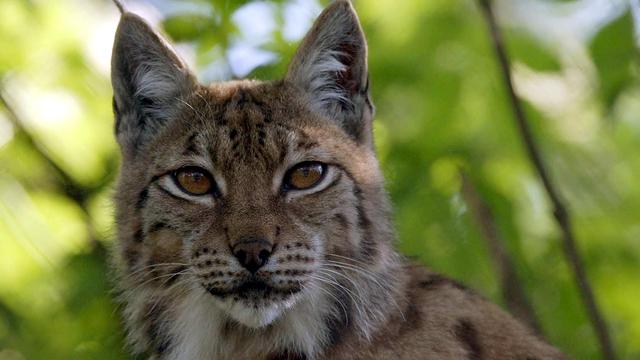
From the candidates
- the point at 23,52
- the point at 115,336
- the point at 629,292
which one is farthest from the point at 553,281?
the point at 23,52

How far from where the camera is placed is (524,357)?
24.2 ft

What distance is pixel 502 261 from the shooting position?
26.9 feet

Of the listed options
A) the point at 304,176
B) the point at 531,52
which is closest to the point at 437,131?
the point at 531,52

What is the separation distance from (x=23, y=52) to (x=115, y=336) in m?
1.85

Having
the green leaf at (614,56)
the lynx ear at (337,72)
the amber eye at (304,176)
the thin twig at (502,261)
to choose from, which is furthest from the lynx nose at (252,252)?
the green leaf at (614,56)

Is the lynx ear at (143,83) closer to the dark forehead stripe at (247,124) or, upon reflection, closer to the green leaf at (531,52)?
the dark forehead stripe at (247,124)

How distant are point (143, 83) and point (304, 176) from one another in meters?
1.35

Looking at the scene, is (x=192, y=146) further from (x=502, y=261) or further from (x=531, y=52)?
(x=531, y=52)

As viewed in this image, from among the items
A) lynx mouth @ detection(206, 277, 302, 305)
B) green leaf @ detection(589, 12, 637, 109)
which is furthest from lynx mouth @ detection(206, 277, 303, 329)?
green leaf @ detection(589, 12, 637, 109)

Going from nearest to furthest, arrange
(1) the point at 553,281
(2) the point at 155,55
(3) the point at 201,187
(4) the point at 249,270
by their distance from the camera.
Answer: (4) the point at 249,270, (3) the point at 201,187, (2) the point at 155,55, (1) the point at 553,281

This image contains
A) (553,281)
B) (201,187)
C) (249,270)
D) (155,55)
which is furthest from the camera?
(553,281)

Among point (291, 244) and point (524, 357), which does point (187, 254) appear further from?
point (524, 357)

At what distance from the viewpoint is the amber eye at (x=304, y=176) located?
718 centimetres

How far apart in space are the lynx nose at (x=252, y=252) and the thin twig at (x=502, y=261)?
1999 mm
